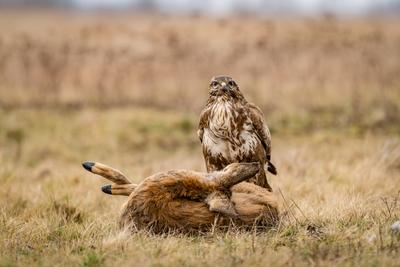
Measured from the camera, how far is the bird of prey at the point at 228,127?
588cm

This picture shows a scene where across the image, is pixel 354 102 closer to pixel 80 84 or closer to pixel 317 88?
pixel 317 88

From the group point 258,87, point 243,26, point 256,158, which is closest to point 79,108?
point 258,87

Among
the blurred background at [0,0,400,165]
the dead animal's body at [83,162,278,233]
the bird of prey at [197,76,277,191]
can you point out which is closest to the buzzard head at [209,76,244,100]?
the bird of prey at [197,76,277,191]

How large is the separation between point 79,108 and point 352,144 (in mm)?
7102

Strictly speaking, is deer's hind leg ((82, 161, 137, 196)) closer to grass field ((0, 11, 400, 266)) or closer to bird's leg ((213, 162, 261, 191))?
grass field ((0, 11, 400, 266))

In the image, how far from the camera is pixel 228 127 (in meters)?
5.87

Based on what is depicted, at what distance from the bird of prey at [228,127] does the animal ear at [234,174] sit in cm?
45

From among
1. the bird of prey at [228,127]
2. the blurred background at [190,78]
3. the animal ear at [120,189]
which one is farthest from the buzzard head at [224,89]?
the blurred background at [190,78]

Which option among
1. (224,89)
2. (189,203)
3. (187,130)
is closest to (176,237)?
(189,203)

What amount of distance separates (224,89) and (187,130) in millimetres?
8574

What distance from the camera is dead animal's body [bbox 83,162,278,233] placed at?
17.5ft

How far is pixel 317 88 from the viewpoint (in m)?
16.4

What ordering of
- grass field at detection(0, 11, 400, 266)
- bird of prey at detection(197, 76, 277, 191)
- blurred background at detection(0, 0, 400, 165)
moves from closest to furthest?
grass field at detection(0, 11, 400, 266) < bird of prey at detection(197, 76, 277, 191) < blurred background at detection(0, 0, 400, 165)

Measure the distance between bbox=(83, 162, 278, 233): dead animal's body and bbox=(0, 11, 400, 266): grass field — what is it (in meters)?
0.15
